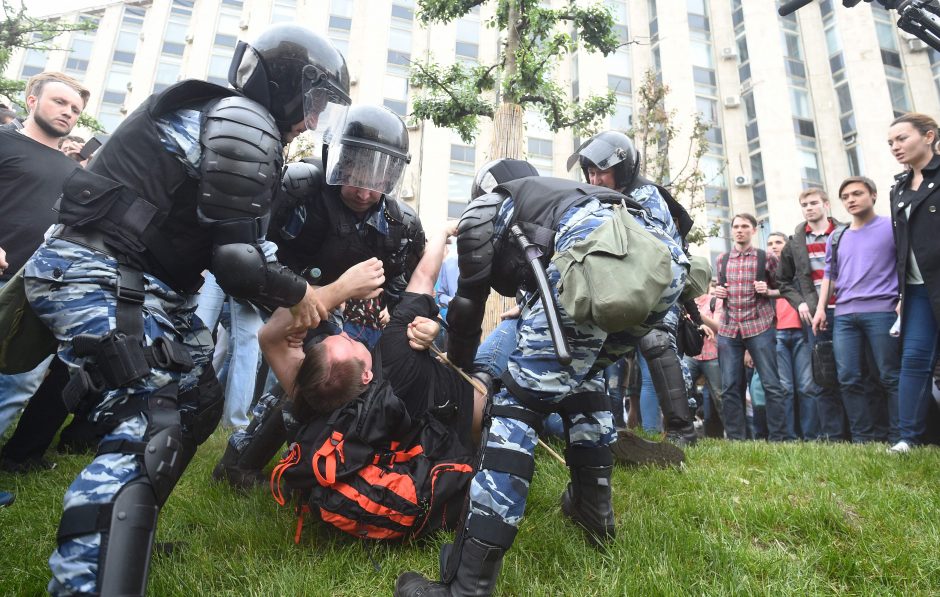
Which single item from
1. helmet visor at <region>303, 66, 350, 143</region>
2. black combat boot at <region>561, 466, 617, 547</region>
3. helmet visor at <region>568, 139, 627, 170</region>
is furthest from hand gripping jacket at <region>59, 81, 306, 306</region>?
helmet visor at <region>568, 139, 627, 170</region>

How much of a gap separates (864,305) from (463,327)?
3.27 meters

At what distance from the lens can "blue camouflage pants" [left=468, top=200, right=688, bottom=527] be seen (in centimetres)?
177

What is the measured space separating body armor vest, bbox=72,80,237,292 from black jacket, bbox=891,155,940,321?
3817 millimetres

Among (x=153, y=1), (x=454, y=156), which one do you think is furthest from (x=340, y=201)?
(x=153, y=1)

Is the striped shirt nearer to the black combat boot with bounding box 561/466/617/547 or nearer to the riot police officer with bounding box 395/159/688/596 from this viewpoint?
the riot police officer with bounding box 395/159/688/596

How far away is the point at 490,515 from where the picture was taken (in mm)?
1737

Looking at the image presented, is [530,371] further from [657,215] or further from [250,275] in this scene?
[657,215]

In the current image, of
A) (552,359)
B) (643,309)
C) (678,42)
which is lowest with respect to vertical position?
(552,359)

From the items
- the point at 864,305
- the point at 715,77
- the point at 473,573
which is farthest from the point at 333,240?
the point at 715,77

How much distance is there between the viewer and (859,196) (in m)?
4.30

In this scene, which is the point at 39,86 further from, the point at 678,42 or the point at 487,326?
the point at 678,42

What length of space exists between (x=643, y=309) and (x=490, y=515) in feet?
2.52

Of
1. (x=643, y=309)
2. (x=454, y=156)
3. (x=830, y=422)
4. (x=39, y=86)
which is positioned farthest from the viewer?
(x=454, y=156)

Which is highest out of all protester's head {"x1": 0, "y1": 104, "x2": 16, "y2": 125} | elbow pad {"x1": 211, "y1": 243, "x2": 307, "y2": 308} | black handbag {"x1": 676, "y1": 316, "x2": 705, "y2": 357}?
protester's head {"x1": 0, "y1": 104, "x2": 16, "y2": 125}
